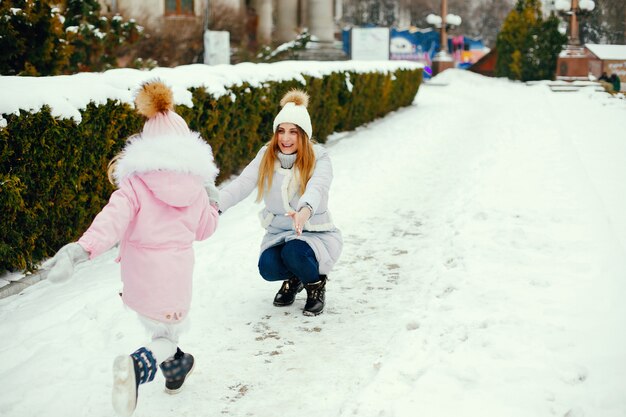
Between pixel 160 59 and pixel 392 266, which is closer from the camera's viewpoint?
pixel 392 266

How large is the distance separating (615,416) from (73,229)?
459 centimetres

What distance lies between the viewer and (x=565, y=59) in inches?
1112

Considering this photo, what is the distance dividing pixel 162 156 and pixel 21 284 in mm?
2682

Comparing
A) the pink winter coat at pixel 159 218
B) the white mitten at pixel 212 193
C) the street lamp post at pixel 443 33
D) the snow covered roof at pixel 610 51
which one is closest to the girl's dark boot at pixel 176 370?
the pink winter coat at pixel 159 218

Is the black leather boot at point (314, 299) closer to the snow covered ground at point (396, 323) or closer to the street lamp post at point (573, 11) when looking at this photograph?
the snow covered ground at point (396, 323)

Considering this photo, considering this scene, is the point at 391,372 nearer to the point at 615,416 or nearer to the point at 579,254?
the point at 615,416

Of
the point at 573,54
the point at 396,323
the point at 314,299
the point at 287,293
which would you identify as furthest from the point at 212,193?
the point at 573,54

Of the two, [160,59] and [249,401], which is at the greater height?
[160,59]

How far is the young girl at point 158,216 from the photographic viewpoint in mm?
3375

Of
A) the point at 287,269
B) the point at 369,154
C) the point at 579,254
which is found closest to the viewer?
the point at 287,269

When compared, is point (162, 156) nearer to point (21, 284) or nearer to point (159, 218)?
point (159, 218)

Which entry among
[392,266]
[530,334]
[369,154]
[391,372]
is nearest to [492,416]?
[391,372]

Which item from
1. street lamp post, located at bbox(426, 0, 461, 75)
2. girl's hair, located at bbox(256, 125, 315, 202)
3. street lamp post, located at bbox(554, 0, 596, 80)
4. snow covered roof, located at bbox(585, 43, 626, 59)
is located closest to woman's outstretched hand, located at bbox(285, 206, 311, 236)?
girl's hair, located at bbox(256, 125, 315, 202)

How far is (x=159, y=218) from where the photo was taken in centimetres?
344
